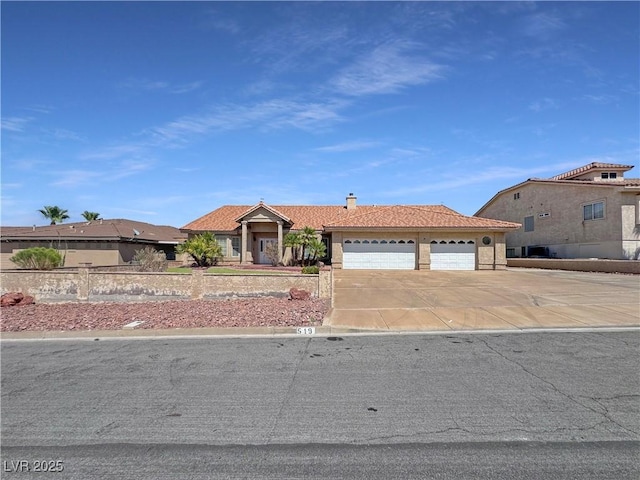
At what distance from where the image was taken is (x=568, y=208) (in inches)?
1308

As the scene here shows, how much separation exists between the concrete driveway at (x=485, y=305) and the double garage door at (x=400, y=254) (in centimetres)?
892

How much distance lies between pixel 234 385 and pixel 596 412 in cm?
482

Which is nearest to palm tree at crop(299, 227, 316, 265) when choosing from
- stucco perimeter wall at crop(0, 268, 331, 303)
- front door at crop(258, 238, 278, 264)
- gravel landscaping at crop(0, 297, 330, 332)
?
front door at crop(258, 238, 278, 264)

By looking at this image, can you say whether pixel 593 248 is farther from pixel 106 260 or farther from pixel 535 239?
pixel 106 260

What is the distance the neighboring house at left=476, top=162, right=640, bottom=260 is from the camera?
1109 inches

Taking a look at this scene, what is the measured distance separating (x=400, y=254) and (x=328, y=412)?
25.4 metres

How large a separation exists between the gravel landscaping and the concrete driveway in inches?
47.6

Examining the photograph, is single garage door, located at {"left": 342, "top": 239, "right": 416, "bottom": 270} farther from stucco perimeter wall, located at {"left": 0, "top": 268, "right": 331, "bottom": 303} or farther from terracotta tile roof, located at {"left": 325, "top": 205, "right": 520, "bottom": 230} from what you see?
stucco perimeter wall, located at {"left": 0, "top": 268, "right": 331, "bottom": 303}

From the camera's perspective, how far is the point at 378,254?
30094mm

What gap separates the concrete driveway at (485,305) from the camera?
1116cm

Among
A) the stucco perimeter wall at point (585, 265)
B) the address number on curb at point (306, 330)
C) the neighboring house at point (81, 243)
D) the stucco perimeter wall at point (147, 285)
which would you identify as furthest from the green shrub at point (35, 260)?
the stucco perimeter wall at point (585, 265)

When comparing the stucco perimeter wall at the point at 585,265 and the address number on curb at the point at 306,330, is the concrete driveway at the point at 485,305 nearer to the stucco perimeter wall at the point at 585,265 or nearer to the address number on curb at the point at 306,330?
the address number on curb at the point at 306,330

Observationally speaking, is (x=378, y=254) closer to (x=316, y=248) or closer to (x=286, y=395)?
(x=316, y=248)

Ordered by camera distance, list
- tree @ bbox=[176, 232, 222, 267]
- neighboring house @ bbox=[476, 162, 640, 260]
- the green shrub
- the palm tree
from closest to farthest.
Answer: the green shrub < tree @ bbox=[176, 232, 222, 267] < neighboring house @ bbox=[476, 162, 640, 260] < the palm tree
